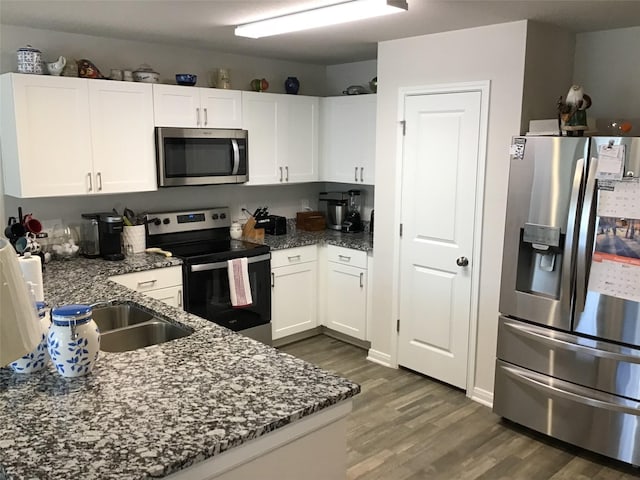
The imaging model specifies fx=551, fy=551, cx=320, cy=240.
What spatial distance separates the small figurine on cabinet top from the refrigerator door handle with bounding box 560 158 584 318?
24 cm

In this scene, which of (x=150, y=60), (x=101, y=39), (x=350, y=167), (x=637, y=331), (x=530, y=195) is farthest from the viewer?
(x=350, y=167)

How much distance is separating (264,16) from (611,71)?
2.22 m

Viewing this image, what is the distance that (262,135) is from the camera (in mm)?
4418

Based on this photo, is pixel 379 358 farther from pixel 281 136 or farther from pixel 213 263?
pixel 281 136

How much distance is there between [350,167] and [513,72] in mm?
1726

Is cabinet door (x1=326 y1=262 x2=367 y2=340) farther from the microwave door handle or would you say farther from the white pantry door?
the microwave door handle

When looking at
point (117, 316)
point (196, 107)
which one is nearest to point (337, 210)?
point (196, 107)

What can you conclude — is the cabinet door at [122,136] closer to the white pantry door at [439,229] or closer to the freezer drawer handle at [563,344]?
the white pantry door at [439,229]

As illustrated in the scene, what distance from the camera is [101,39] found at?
150 inches

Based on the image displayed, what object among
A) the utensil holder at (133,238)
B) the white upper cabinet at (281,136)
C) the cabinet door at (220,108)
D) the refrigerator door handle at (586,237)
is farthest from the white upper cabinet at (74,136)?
the refrigerator door handle at (586,237)

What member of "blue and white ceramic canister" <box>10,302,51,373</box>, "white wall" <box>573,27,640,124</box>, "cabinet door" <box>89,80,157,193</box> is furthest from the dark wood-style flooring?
"cabinet door" <box>89,80,157,193</box>

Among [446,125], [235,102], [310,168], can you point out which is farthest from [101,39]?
[446,125]

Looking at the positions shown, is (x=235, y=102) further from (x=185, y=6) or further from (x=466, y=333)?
(x=466, y=333)

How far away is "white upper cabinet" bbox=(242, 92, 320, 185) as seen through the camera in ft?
14.3
